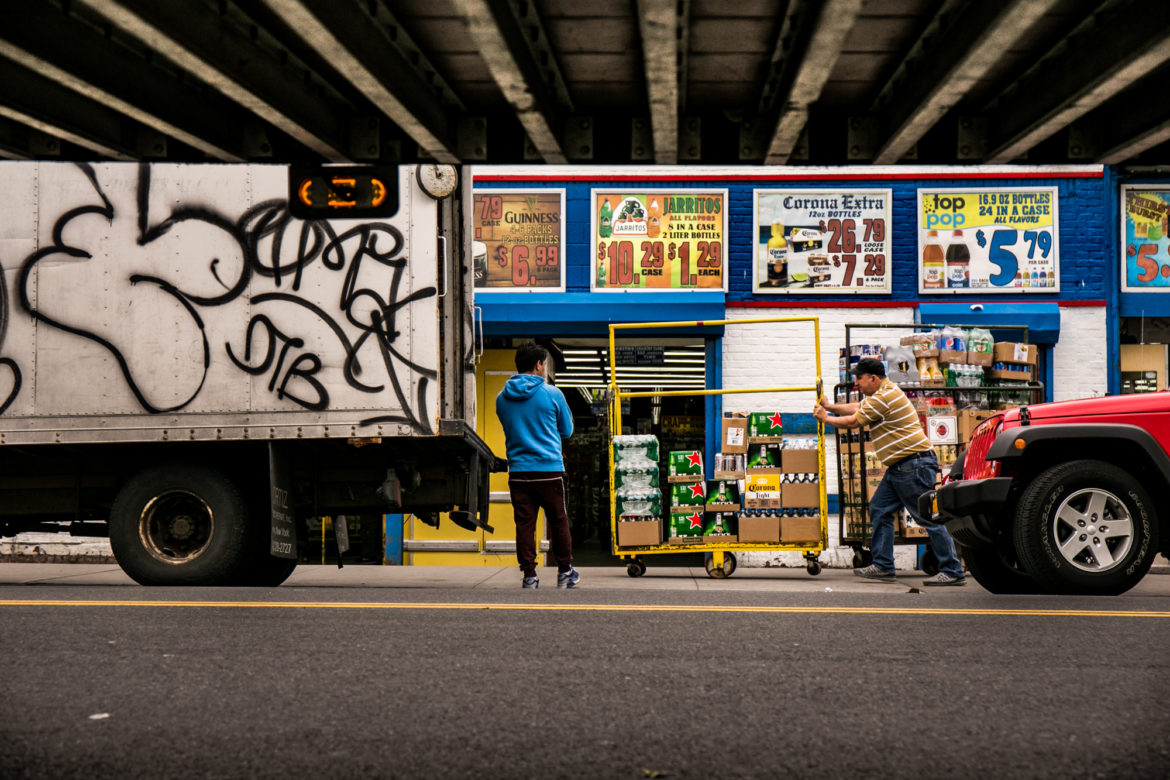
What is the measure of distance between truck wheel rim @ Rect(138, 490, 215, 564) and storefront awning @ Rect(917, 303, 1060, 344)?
8.98m

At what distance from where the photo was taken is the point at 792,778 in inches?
117

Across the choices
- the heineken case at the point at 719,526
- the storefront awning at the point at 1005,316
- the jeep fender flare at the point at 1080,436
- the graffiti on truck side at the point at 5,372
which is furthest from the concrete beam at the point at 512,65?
the storefront awning at the point at 1005,316

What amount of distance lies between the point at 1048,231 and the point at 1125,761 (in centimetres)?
1189

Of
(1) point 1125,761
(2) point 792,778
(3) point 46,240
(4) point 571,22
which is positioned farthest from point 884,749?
(3) point 46,240

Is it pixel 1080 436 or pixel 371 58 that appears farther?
pixel 1080 436

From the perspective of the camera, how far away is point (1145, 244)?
45.2 feet

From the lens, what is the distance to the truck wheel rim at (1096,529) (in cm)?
746

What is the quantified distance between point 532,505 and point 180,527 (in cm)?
269

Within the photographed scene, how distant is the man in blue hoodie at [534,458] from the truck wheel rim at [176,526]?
2351 millimetres

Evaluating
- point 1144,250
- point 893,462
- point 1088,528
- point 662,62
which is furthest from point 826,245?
point 662,62

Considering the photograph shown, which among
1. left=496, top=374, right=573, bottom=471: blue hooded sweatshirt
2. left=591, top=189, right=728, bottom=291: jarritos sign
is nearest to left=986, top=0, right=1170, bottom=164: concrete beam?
left=496, top=374, right=573, bottom=471: blue hooded sweatshirt

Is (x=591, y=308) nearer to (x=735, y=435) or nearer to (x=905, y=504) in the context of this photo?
(x=735, y=435)

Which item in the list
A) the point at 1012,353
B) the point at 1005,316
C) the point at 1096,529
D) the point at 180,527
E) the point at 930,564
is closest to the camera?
the point at 1096,529

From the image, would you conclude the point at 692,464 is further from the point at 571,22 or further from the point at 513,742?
the point at 513,742
